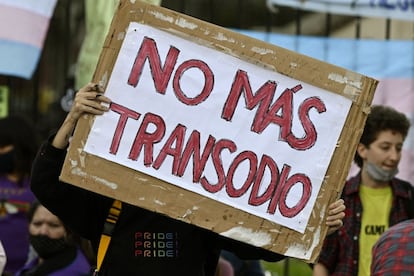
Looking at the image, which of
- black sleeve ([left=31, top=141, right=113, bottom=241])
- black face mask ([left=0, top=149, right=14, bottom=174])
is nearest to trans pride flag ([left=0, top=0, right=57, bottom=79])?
black face mask ([left=0, top=149, right=14, bottom=174])

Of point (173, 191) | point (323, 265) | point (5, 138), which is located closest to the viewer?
point (173, 191)

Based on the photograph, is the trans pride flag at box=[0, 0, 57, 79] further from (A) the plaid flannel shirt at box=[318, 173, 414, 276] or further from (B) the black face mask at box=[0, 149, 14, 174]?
(A) the plaid flannel shirt at box=[318, 173, 414, 276]

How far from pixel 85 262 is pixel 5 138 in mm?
1592

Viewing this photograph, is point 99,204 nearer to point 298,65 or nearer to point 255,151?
point 255,151

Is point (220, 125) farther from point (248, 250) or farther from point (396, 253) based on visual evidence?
point (396, 253)

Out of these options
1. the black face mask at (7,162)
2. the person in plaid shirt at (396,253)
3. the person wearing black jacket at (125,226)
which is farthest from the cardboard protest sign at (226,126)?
the black face mask at (7,162)

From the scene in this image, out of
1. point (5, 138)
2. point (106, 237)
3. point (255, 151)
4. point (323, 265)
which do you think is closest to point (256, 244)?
point (255, 151)

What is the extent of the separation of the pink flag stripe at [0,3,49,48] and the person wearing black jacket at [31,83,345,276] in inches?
107

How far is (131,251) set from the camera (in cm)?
336

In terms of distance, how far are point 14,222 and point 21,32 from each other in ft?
3.94

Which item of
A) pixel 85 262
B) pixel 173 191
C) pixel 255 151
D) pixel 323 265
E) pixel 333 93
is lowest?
pixel 85 262

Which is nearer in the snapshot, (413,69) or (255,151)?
(255,151)

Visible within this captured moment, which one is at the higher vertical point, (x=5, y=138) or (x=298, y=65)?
(x=298, y=65)

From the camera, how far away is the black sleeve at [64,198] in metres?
3.38
